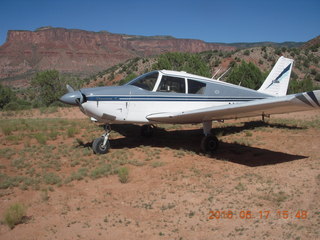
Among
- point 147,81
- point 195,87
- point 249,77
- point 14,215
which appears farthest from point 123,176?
point 249,77

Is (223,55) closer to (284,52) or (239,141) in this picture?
(284,52)

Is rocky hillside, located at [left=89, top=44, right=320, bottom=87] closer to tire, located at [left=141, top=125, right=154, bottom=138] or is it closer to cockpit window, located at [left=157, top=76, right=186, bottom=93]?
tire, located at [left=141, top=125, right=154, bottom=138]

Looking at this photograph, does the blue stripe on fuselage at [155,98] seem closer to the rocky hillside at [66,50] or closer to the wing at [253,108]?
the wing at [253,108]

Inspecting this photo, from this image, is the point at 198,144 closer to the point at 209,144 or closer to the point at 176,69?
the point at 209,144

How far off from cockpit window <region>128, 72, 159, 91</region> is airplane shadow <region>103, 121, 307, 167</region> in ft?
7.92

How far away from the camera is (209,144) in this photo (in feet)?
31.8

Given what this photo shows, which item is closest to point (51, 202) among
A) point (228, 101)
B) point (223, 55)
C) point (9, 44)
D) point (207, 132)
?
point (207, 132)

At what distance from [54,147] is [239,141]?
6989mm

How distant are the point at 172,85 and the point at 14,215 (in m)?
6.18

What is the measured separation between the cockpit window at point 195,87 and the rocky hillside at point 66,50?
99280 mm

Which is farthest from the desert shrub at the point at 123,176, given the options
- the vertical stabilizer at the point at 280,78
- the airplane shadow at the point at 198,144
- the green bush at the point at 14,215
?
the vertical stabilizer at the point at 280,78

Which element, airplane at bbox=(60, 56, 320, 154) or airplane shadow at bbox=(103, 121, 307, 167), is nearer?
airplane at bbox=(60, 56, 320, 154)

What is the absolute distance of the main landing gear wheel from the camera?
9.64 m

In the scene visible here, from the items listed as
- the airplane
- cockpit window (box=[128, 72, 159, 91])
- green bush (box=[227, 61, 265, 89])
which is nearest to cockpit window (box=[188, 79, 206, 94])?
the airplane
